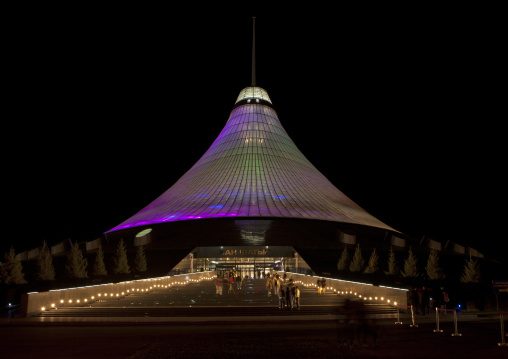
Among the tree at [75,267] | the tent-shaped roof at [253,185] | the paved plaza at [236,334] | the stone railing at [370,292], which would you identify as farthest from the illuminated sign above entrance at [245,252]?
the paved plaza at [236,334]

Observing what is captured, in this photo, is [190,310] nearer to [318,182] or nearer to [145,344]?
[145,344]

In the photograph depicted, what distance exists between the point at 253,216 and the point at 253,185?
16.2 feet

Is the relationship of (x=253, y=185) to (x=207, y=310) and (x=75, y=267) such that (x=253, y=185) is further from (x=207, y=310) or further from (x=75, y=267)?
(x=207, y=310)

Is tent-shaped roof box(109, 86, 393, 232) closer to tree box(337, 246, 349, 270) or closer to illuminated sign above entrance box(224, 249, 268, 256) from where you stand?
tree box(337, 246, 349, 270)

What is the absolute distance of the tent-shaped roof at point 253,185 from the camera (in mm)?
28422

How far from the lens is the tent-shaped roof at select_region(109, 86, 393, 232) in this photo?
28422 mm

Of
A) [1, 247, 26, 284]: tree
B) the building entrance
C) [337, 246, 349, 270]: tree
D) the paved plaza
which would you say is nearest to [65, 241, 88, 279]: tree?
[1, 247, 26, 284]: tree

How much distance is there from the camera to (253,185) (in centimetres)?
3130

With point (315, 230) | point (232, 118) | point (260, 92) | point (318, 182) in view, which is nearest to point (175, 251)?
point (315, 230)

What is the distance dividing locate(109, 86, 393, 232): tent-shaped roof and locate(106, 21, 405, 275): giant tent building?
69 mm

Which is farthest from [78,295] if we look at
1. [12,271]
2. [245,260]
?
[245,260]

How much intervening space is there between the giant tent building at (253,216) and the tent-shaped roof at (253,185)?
7 centimetres

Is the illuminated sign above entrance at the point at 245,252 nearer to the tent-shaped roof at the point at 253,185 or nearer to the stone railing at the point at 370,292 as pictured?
the tent-shaped roof at the point at 253,185

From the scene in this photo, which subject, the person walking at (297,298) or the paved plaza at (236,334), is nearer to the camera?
the paved plaza at (236,334)
